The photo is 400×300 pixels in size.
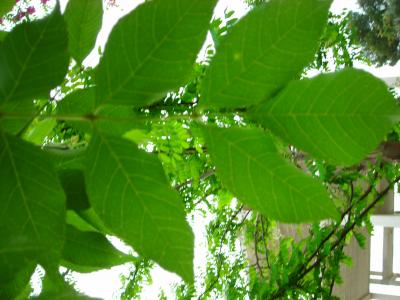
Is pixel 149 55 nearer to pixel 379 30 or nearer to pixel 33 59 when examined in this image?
pixel 33 59

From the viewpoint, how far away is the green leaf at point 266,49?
184mm

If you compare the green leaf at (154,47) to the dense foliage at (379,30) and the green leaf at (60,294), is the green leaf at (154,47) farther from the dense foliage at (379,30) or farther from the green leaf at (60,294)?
the dense foliage at (379,30)

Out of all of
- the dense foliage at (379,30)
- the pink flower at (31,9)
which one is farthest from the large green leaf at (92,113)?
the dense foliage at (379,30)

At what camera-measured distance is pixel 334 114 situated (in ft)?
0.65

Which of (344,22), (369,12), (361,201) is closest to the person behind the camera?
(361,201)

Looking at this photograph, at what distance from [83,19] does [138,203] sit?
0.31 ft

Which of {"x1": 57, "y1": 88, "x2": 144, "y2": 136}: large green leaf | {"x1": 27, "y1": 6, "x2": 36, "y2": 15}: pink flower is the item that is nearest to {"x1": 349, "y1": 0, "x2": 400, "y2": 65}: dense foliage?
{"x1": 27, "y1": 6, "x2": 36, "y2": 15}: pink flower

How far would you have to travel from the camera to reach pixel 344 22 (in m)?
1.34

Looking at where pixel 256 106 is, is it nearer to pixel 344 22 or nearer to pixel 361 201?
pixel 361 201

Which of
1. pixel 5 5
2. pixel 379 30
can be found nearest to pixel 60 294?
pixel 5 5

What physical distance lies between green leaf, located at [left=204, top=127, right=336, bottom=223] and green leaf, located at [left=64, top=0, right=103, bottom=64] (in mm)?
74

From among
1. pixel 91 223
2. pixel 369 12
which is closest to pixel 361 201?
pixel 91 223

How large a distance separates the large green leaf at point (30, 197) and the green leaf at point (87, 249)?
7 centimetres

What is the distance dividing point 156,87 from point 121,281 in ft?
4.16
